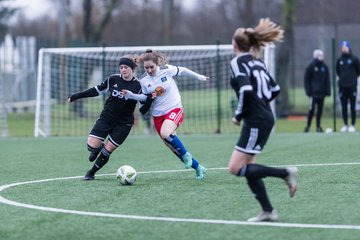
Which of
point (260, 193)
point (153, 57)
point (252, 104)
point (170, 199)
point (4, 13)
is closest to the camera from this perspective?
point (260, 193)

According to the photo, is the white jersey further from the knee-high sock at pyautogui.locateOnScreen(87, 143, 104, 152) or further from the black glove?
the knee-high sock at pyautogui.locateOnScreen(87, 143, 104, 152)

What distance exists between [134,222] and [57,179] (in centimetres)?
373

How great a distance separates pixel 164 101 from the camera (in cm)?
1125

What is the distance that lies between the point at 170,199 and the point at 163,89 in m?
2.37

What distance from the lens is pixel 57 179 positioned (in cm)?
1125

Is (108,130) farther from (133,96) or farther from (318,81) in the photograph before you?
(318,81)

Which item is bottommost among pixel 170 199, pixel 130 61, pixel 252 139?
pixel 170 199

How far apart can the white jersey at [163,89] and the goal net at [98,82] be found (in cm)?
991

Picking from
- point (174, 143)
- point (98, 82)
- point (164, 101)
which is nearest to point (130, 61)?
point (164, 101)

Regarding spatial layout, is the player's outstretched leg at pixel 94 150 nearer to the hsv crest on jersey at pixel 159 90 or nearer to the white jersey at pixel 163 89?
the white jersey at pixel 163 89

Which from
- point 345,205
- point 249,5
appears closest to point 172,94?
point 345,205

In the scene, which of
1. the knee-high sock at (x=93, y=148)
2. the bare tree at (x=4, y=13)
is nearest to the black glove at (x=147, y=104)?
the knee-high sock at (x=93, y=148)

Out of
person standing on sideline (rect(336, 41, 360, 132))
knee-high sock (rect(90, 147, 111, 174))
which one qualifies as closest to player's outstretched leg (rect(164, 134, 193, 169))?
knee-high sock (rect(90, 147, 111, 174))

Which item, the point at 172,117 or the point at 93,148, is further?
the point at 93,148
